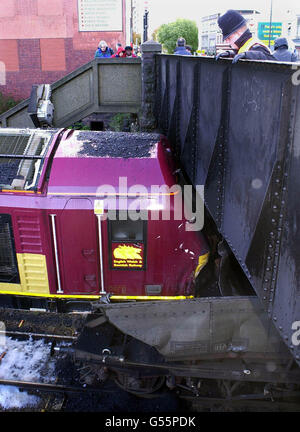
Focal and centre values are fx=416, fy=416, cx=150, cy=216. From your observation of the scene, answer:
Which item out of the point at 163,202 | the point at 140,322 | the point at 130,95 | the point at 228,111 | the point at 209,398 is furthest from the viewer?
the point at 130,95

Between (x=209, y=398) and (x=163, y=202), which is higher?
(x=163, y=202)

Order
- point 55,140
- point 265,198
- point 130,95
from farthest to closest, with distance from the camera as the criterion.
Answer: point 130,95
point 55,140
point 265,198

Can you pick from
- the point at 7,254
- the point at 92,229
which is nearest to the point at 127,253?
the point at 92,229

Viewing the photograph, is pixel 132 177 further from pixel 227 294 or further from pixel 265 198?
pixel 265 198

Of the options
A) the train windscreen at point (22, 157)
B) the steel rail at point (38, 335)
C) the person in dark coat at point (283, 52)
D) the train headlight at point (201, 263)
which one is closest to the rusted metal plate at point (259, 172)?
the train headlight at point (201, 263)

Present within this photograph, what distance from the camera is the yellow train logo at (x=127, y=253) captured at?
663cm

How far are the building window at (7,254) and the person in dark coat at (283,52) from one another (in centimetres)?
520

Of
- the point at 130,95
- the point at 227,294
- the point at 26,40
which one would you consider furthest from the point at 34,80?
the point at 227,294

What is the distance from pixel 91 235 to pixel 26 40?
64.4 ft

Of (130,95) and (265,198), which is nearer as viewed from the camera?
(265,198)

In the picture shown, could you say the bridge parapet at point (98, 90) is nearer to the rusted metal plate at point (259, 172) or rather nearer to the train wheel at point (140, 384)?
the rusted metal plate at point (259, 172)

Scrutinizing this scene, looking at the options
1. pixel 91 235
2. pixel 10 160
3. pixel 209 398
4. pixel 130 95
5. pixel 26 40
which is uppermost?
pixel 26 40

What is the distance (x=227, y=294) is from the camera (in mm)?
5914

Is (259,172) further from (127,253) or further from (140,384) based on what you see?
(140,384)
